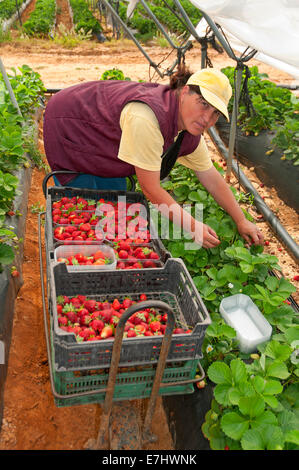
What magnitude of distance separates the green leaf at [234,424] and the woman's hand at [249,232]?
1407mm

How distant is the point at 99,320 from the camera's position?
202cm

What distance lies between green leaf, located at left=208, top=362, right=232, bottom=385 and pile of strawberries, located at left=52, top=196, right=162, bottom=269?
769 mm

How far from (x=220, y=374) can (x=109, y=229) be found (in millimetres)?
1261

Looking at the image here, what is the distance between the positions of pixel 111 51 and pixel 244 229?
11757mm

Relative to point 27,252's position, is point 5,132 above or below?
above

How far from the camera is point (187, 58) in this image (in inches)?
522

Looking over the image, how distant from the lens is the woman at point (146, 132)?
92.0 inches

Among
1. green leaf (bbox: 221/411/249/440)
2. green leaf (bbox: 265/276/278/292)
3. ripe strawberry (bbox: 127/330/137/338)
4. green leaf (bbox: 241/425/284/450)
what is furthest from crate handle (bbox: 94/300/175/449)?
green leaf (bbox: 265/276/278/292)

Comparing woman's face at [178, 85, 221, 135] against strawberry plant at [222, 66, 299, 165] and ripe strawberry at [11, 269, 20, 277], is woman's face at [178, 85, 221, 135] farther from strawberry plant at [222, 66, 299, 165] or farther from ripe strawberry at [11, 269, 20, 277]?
strawberry plant at [222, 66, 299, 165]

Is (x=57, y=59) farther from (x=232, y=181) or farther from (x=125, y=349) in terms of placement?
(x=125, y=349)

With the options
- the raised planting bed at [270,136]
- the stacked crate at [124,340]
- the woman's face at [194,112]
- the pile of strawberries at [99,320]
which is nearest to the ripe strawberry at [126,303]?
the pile of strawberries at [99,320]

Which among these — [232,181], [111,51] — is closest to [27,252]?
[232,181]

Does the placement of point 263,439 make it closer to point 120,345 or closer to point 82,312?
point 120,345

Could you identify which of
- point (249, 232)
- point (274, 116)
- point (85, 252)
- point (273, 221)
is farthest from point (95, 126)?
point (274, 116)
